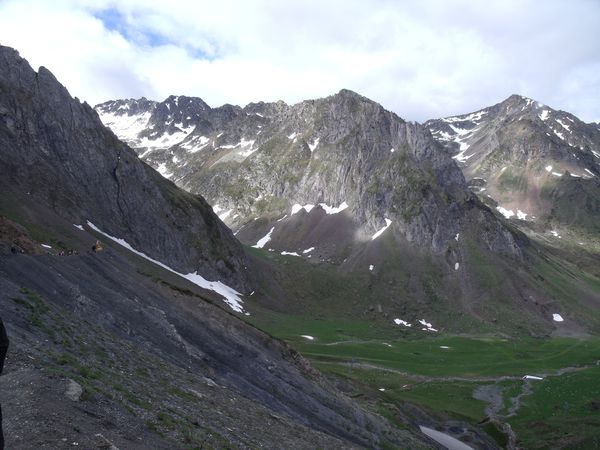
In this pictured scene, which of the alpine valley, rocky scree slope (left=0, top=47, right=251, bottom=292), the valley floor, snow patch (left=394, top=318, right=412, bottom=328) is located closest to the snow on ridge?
the alpine valley

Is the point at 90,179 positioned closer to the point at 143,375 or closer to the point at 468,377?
the point at 468,377

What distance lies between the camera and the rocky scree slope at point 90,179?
12069 cm

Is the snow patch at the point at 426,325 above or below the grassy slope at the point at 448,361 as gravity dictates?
above

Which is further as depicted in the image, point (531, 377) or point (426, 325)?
point (426, 325)

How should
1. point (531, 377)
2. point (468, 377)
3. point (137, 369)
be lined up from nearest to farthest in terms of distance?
point (137, 369), point (531, 377), point (468, 377)

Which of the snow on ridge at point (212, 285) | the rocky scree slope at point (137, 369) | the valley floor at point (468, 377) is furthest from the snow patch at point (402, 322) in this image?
the rocky scree slope at point (137, 369)

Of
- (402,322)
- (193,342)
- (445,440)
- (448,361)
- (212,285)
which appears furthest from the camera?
(402,322)

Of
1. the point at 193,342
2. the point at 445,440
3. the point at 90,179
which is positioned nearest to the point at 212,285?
the point at 90,179

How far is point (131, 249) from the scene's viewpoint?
132625mm

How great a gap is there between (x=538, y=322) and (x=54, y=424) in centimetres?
20148

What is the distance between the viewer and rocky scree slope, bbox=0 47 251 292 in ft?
396

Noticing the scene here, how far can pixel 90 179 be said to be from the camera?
140125 mm

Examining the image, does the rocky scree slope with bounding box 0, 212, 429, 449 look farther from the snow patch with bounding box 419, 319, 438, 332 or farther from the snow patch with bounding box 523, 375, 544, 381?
the snow patch with bounding box 419, 319, 438, 332

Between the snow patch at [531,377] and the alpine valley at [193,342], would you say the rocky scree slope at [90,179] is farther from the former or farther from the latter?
the snow patch at [531,377]
